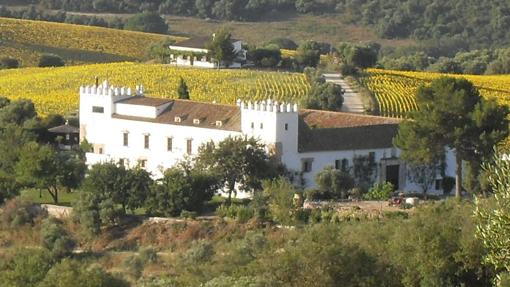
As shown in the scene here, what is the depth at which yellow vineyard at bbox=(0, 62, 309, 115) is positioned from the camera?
8256 centimetres

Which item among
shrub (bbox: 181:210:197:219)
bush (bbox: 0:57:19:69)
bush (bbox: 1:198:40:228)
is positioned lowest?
bush (bbox: 1:198:40:228)

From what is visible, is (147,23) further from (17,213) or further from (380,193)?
(380,193)

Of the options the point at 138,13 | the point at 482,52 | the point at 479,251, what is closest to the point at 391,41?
the point at 138,13

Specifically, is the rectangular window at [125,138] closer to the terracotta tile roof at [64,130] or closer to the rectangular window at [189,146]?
the rectangular window at [189,146]

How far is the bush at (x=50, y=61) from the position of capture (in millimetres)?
105812

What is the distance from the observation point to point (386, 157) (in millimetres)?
64812

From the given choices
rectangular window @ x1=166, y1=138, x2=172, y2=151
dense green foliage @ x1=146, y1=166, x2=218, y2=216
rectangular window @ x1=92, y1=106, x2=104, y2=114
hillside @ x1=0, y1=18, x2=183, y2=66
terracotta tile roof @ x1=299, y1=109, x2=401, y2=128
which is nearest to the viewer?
dense green foliage @ x1=146, y1=166, x2=218, y2=216

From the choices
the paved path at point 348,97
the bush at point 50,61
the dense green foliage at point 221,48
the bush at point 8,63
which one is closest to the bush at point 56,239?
the paved path at point 348,97

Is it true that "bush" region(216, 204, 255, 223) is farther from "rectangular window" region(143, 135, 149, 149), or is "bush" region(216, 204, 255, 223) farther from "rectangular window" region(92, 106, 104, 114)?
"rectangular window" region(92, 106, 104, 114)

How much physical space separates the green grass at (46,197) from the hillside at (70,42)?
4186 centimetres

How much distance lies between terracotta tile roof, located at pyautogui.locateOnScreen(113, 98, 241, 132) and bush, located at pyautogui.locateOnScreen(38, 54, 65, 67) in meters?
39.2

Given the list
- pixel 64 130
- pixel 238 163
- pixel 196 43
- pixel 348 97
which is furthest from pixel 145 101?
pixel 196 43

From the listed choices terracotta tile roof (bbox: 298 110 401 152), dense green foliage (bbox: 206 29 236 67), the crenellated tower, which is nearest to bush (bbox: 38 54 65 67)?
dense green foliage (bbox: 206 29 236 67)

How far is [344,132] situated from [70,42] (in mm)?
54220
